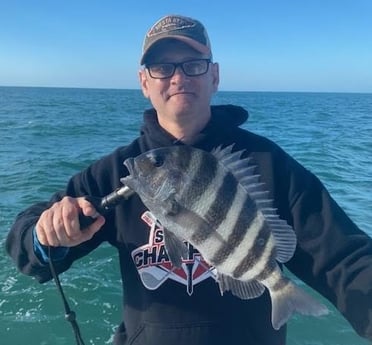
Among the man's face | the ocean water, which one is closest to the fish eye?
the man's face

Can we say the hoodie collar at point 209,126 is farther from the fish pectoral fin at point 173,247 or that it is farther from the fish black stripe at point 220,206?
the fish pectoral fin at point 173,247

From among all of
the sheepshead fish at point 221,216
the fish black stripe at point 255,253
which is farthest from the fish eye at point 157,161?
the fish black stripe at point 255,253

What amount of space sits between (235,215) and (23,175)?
12.2m

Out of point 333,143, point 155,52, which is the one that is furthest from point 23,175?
point 333,143

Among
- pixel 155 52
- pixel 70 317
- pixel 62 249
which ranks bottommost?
pixel 70 317

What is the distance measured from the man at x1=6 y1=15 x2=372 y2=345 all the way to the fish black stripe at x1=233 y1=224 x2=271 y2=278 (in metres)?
0.60

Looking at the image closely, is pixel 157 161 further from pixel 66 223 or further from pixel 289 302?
pixel 289 302

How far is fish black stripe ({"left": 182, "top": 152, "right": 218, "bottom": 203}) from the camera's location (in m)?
2.18

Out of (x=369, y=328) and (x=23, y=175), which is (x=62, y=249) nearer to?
(x=369, y=328)

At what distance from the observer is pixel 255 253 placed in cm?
223

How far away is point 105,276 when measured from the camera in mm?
7160

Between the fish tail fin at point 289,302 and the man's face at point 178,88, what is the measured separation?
127cm

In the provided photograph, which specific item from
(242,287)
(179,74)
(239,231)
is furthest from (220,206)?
(179,74)

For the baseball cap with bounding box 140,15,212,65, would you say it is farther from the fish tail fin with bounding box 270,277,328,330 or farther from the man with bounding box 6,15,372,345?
the fish tail fin with bounding box 270,277,328,330
